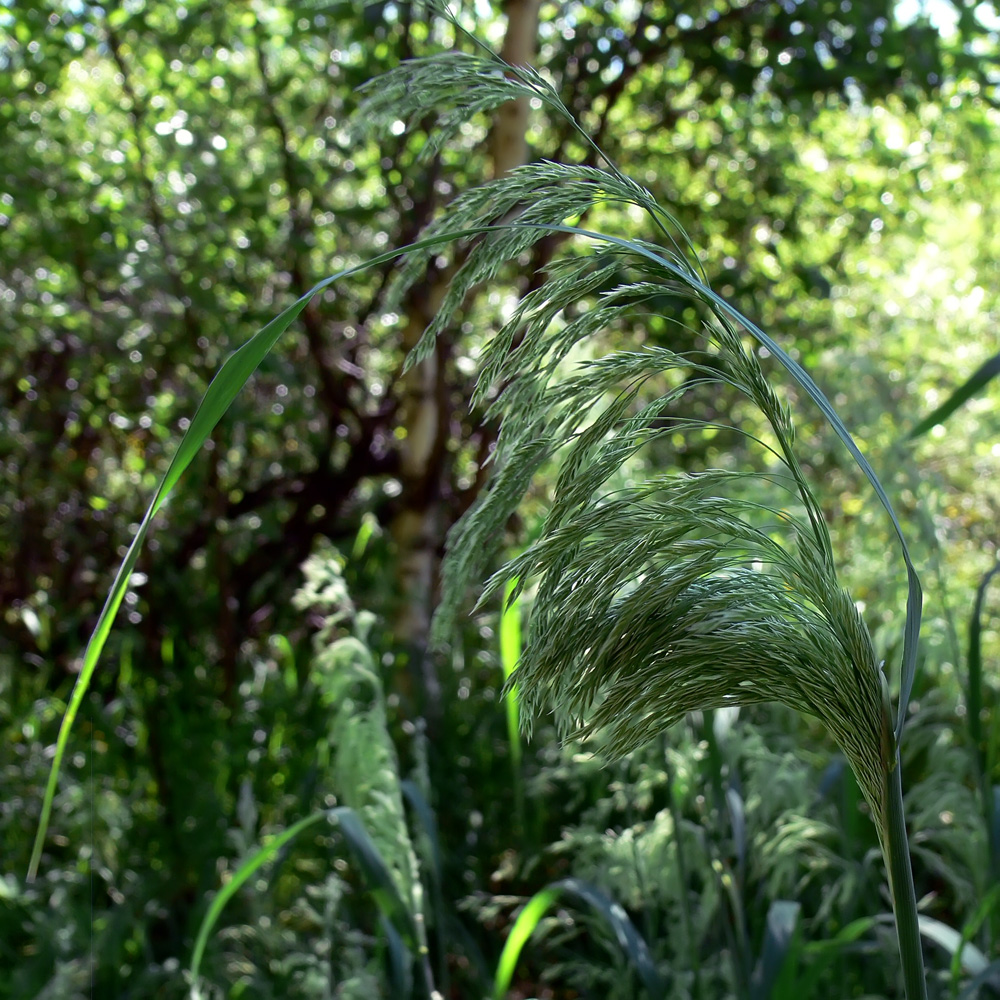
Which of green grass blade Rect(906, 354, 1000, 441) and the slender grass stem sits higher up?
green grass blade Rect(906, 354, 1000, 441)

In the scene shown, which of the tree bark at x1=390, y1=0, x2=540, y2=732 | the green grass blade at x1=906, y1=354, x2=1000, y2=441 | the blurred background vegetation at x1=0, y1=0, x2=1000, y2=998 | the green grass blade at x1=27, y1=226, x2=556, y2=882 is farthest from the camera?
the tree bark at x1=390, y1=0, x2=540, y2=732

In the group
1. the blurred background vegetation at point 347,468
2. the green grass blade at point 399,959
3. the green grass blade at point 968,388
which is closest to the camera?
the green grass blade at point 968,388

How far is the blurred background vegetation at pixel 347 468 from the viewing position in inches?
85.0

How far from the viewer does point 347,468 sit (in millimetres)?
3938

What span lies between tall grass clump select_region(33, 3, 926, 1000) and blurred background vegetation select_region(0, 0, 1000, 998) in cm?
100

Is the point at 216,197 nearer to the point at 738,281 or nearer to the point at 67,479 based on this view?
the point at 67,479

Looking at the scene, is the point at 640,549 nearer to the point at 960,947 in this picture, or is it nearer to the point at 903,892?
the point at 903,892

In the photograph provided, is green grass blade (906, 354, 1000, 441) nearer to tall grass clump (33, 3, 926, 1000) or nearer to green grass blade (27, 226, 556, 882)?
tall grass clump (33, 3, 926, 1000)

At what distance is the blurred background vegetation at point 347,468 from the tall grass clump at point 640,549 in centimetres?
100

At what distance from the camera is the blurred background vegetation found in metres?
2.16

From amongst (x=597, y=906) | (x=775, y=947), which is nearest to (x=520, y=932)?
(x=597, y=906)

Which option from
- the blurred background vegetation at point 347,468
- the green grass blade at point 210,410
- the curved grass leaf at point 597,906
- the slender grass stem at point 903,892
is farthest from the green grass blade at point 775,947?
the green grass blade at point 210,410

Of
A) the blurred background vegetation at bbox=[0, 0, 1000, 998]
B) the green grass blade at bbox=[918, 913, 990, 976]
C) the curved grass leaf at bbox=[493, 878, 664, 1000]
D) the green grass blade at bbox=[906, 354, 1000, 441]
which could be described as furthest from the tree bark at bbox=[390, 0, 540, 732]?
the green grass blade at bbox=[906, 354, 1000, 441]

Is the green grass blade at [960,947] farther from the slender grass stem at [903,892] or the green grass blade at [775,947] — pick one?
the slender grass stem at [903,892]
